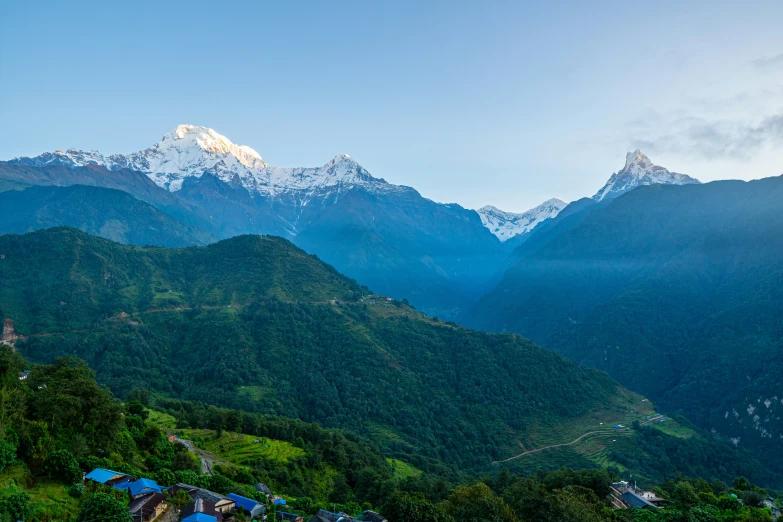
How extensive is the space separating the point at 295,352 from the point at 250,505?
87.7 m

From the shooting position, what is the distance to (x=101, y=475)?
3688cm

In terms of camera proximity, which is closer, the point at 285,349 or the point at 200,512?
the point at 200,512

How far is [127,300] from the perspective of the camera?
140m

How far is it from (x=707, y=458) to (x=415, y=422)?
196ft

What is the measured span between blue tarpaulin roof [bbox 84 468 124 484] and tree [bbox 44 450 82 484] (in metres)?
0.77

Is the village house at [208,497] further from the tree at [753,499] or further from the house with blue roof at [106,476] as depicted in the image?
the tree at [753,499]

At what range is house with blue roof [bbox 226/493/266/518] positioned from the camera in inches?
1559

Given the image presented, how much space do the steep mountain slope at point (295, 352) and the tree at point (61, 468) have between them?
2456 inches

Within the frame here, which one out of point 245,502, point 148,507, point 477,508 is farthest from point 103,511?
point 477,508

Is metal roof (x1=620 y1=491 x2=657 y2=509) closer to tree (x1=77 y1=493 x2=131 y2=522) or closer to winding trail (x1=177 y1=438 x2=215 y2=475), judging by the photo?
winding trail (x1=177 y1=438 x2=215 y2=475)

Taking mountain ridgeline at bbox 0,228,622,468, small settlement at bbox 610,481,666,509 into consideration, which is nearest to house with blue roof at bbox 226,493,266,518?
small settlement at bbox 610,481,666,509

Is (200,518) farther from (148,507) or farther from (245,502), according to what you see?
(245,502)

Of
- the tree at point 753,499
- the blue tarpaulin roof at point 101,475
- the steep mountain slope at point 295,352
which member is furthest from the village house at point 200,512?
the steep mountain slope at point 295,352

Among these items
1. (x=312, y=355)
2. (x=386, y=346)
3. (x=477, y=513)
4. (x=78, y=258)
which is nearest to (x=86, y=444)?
(x=477, y=513)
